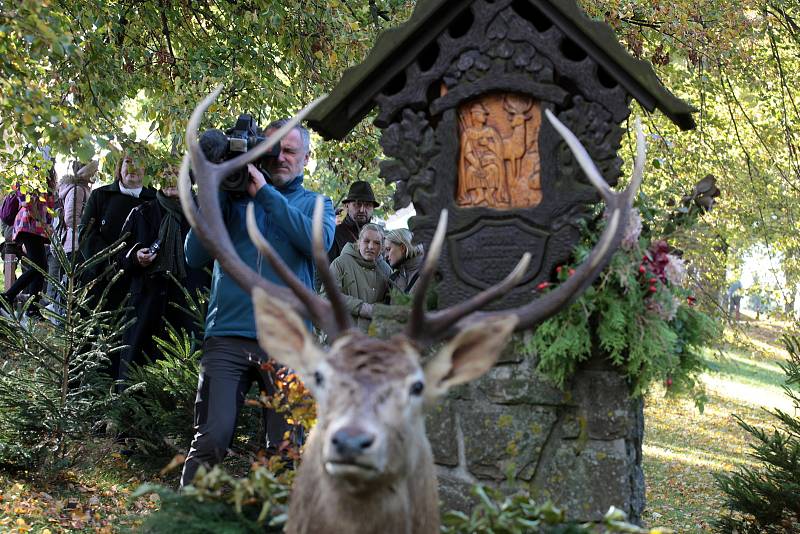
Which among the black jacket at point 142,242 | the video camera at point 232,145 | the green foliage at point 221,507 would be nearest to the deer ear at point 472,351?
the green foliage at point 221,507

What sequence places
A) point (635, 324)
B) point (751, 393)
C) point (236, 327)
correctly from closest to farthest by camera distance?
point (635, 324) → point (236, 327) → point (751, 393)

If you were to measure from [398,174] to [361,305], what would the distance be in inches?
79.7

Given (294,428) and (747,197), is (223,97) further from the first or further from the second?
(747,197)

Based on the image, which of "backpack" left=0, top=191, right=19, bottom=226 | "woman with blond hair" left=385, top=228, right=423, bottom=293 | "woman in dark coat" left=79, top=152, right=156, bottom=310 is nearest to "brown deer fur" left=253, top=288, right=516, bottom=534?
"woman with blond hair" left=385, top=228, right=423, bottom=293

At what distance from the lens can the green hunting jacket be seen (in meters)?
7.16

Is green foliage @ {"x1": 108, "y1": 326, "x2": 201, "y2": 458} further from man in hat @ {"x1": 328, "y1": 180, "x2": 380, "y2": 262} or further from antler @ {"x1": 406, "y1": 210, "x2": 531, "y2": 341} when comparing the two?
antler @ {"x1": 406, "y1": 210, "x2": 531, "y2": 341}

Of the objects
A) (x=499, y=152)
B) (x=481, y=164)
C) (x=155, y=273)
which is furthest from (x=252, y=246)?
(x=155, y=273)

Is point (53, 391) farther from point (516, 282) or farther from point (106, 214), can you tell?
point (516, 282)

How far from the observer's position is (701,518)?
27.6 ft

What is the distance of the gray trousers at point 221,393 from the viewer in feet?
14.8

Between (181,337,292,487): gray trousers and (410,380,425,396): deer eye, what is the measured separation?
1.66 metres

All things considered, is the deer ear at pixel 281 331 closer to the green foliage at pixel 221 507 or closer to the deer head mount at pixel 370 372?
the deer head mount at pixel 370 372

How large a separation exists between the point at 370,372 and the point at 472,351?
482 mm

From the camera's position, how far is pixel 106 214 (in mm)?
7656
